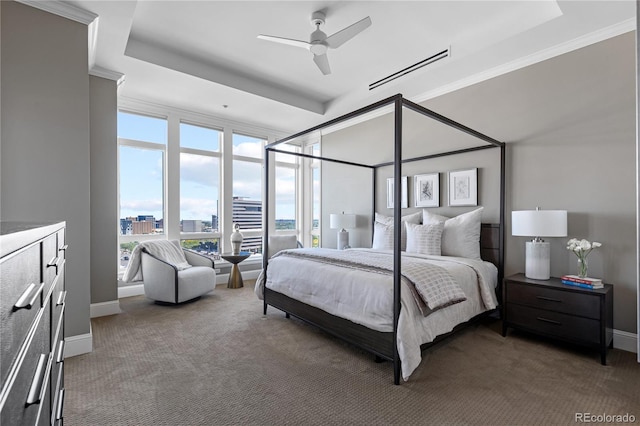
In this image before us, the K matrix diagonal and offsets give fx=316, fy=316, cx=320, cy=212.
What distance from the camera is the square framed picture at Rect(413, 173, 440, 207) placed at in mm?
4311

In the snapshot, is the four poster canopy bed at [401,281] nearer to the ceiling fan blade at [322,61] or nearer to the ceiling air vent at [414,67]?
the ceiling fan blade at [322,61]

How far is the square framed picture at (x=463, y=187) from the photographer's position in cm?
393

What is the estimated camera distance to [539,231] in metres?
2.86

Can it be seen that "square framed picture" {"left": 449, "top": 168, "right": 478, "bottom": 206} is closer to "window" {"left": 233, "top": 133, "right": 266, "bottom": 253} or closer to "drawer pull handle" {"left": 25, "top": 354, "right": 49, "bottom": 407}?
"window" {"left": 233, "top": 133, "right": 266, "bottom": 253}

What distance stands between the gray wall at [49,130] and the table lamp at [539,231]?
3.95 metres

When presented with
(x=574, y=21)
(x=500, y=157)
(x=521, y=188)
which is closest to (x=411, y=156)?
(x=500, y=157)

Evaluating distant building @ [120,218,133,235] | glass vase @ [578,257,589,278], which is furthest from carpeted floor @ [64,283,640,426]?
distant building @ [120,218,133,235]

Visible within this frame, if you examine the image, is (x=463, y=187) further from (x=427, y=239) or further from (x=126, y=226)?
(x=126, y=226)

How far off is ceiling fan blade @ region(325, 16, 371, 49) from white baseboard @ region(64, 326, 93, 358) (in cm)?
347

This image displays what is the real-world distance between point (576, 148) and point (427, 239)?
1706 millimetres

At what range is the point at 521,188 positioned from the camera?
3.54m

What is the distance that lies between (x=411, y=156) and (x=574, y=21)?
7.40 feet

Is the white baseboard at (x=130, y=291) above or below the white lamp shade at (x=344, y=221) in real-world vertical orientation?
below

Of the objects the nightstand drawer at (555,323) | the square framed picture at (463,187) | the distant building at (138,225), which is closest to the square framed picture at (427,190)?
the square framed picture at (463,187)
